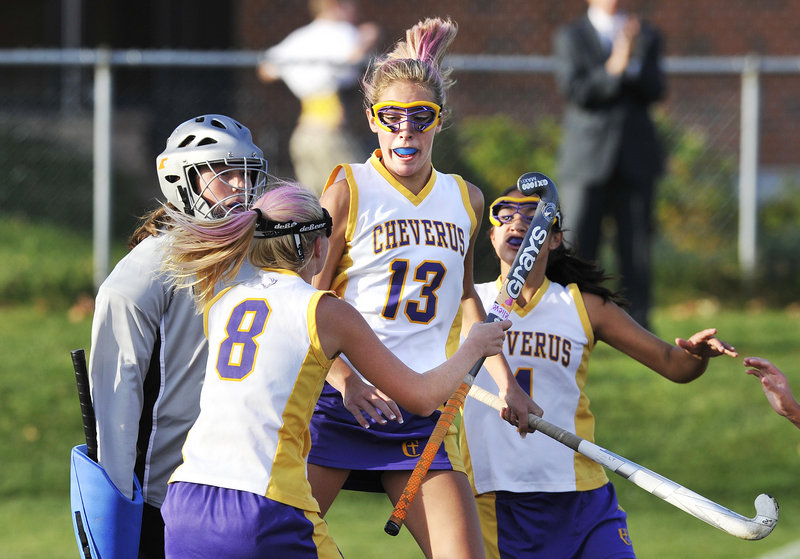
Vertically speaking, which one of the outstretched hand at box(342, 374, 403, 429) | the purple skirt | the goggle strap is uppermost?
the goggle strap

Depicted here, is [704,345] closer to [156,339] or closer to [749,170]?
[156,339]

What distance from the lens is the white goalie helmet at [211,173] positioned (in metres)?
4.15

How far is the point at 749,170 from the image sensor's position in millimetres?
10672

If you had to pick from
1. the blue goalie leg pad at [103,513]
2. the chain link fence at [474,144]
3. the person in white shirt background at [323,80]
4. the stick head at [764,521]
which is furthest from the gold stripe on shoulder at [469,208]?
the person in white shirt background at [323,80]

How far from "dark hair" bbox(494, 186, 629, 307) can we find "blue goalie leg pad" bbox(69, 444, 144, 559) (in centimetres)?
180

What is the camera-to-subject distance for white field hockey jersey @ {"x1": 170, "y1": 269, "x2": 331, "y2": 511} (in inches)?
137

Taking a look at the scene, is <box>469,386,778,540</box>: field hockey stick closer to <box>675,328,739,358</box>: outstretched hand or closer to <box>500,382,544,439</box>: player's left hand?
<box>500,382,544,439</box>: player's left hand

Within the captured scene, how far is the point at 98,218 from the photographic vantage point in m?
9.95

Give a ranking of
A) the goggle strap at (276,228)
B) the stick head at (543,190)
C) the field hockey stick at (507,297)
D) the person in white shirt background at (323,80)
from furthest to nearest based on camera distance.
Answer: the person in white shirt background at (323,80) → the stick head at (543,190) → the field hockey stick at (507,297) → the goggle strap at (276,228)

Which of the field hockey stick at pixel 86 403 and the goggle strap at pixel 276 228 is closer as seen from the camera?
the goggle strap at pixel 276 228

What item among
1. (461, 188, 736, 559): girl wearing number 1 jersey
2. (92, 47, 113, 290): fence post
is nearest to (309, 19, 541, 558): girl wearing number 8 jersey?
(461, 188, 736, 559): girl wearing number 1 jersey

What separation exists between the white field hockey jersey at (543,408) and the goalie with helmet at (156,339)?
3.71 ft

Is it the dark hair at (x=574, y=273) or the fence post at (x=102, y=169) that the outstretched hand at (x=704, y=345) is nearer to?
the dark hair at (x=574, y=273)

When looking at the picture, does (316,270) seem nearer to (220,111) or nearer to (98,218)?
(98,218)
